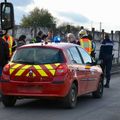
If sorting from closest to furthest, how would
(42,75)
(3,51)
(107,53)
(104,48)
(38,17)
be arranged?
1. (42,75)
2. (3,51)
3. (104,48)
4. (107,53)
5. (38,17)

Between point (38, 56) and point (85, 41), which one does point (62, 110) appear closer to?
point (38, 56)

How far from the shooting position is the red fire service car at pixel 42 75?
11594 millimetres

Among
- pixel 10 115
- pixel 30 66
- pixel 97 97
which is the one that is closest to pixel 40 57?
pixel 30 66

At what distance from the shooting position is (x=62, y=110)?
11.8 metres

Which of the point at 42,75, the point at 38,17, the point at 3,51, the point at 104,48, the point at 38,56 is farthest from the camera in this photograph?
the point at 38,17

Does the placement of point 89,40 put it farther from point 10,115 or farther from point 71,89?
point 10,115

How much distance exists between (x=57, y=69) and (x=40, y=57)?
58 cm

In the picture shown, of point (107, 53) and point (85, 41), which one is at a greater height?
point (85, 41)

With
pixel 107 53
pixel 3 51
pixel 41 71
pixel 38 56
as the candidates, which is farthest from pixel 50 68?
pixel 107 53

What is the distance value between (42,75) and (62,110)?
3.03 feet

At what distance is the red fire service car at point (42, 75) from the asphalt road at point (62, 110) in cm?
32

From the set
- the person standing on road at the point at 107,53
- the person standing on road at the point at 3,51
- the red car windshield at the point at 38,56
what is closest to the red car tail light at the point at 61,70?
the red car windshield at the point at 38,56

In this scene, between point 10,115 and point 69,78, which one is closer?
point 10,115

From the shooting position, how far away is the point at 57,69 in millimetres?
11641
